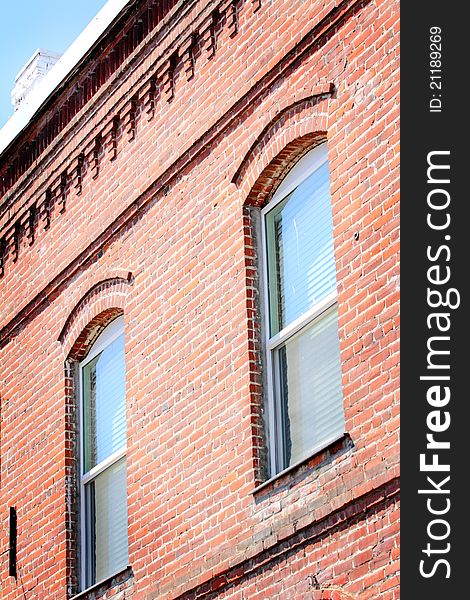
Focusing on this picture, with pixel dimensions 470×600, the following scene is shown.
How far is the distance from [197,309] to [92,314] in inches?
75.2

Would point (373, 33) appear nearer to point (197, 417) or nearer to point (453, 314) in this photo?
point (453, 314)

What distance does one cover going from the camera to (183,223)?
1249cm

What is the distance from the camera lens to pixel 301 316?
36.4 ft

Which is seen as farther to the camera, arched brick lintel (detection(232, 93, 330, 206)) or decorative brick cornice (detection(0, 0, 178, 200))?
decorative brick cornice (detection(0, 0, 178, 200))

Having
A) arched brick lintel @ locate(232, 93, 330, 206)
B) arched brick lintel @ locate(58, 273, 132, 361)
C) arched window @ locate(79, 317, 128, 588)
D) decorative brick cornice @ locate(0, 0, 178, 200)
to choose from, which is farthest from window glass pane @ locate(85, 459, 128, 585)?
decorative brick cornice @ locate(0, 0, 178, 200)

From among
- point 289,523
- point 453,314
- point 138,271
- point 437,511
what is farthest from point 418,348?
point 138,271

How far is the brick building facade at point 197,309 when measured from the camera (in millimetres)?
10016

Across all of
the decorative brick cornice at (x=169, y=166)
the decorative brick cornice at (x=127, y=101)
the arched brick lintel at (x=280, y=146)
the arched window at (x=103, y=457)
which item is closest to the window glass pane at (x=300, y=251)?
the arched brick lintel at (x=280, y=146)

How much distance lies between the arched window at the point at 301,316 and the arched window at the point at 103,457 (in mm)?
2323

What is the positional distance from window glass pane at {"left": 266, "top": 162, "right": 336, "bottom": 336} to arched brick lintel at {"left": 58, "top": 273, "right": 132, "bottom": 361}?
6.42 ft

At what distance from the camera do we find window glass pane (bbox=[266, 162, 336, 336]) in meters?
11.0

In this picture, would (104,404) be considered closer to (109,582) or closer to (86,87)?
(109,582)

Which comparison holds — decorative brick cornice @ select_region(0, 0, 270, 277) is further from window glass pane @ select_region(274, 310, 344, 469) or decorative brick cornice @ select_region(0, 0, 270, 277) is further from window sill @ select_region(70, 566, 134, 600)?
window sill @ select_region(70, 566, 134, 600)

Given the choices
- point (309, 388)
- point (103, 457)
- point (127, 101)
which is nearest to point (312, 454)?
point (309, 388)
